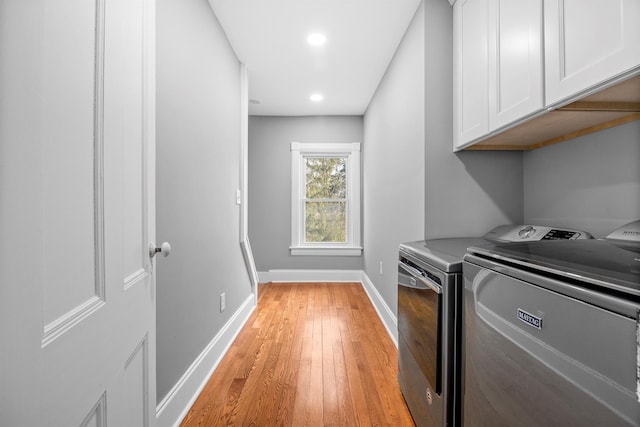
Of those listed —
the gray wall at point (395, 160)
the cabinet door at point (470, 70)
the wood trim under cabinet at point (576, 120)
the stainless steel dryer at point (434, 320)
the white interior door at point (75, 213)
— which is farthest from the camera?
the gray wall at point (395, 160)

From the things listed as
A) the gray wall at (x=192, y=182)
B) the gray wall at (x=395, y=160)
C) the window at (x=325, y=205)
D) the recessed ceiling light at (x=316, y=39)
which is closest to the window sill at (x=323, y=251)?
the window at (x=325, y=205)

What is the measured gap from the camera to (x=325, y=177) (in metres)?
4.54

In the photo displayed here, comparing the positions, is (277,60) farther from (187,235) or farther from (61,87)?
(61,87)

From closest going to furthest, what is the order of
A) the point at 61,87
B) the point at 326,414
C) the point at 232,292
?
the point at 61,87 < the point at 326,414 < the point at 232,292

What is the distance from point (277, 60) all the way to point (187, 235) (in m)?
1.97

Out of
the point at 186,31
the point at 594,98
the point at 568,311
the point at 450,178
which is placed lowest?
the point at 568,311

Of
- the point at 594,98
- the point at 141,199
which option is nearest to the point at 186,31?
the point at 141,199

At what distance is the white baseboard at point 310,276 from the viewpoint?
4.41m

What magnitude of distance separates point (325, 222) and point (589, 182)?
3.35 metres

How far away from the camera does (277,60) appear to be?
112 inches

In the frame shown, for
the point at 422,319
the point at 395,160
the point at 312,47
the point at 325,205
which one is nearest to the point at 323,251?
the point at 325,205

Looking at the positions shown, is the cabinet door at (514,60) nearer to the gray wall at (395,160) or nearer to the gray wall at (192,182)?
the gray wall at (395,160)

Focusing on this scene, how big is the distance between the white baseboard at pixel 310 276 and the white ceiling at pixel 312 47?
2373mm

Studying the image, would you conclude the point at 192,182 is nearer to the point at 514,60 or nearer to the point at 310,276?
the point at 514,60
